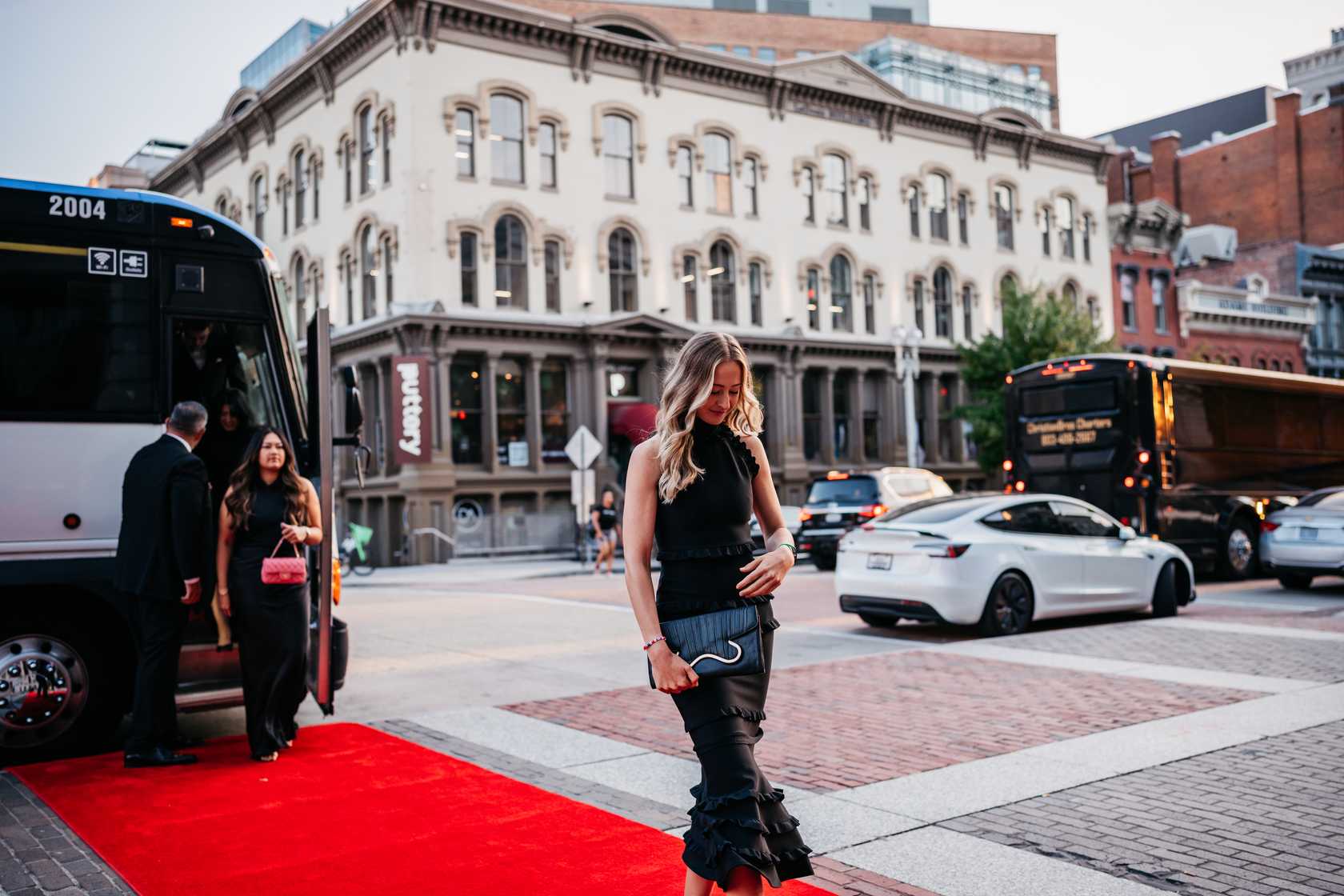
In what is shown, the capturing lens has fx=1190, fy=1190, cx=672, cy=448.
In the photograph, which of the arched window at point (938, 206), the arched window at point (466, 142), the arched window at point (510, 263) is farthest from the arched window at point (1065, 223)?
the arched window at point (466, 142)

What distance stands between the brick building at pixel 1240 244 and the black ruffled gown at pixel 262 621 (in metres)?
43.6

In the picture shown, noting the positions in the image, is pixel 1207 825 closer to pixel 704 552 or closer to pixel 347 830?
pixel 704 552

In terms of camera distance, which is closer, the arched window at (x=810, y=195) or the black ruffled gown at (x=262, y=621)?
the black ruffled gown at (x=262, y=621)

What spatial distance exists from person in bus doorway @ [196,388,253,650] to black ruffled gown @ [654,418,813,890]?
16.4 ft

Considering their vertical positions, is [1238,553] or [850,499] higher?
[850,499]

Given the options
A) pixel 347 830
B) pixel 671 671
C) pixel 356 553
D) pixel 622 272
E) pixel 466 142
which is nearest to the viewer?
pixel 671 671

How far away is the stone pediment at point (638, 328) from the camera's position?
106 feet

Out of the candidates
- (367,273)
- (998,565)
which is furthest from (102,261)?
(367,273)

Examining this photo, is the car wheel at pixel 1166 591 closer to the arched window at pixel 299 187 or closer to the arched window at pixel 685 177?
the arched window at pixel 685 177

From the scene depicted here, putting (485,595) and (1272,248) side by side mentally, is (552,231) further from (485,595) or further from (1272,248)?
(1272,248)

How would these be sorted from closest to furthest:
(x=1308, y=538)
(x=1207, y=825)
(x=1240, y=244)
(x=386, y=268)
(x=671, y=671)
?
(x=671, y=671)
(x=1207, y=825)
(x=1308, y=538)
(x=386, y=268)
(x=1240, y=244)

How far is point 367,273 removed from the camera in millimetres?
32469

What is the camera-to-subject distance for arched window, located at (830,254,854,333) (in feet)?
127

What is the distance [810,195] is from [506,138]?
10.8m
